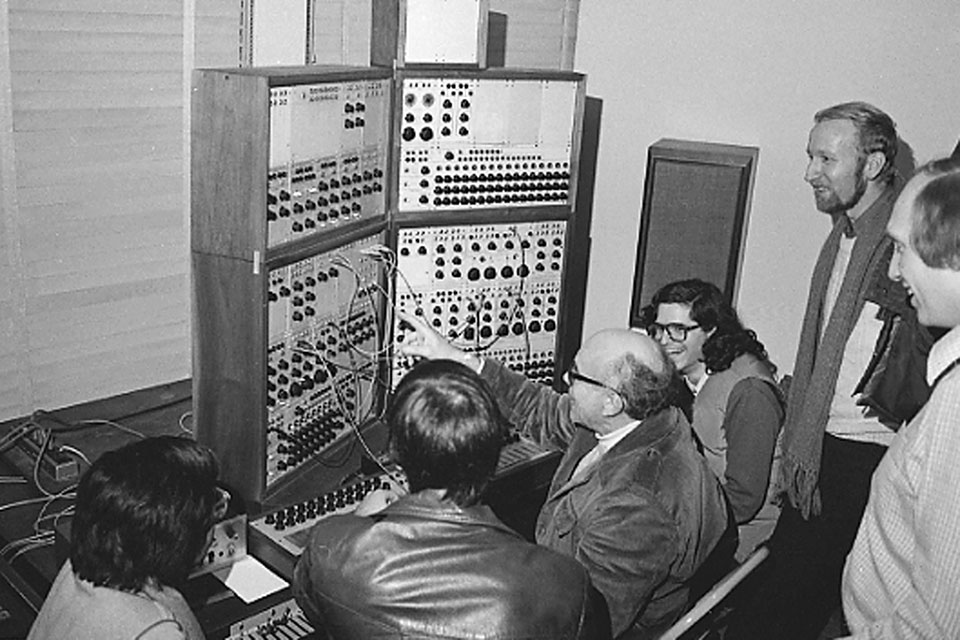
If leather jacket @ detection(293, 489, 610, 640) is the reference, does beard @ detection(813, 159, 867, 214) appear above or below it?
above

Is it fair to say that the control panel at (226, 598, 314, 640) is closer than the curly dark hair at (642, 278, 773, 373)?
Yes

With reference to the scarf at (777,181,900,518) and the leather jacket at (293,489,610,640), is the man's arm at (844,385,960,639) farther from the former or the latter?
the scarf at (777,181,900,518)

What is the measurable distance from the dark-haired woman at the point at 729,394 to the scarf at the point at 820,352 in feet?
0.23

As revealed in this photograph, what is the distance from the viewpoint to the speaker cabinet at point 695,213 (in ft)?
13.7

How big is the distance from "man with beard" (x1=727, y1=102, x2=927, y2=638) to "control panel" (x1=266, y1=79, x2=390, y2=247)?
1368 mm

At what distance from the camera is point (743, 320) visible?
4.53 meters

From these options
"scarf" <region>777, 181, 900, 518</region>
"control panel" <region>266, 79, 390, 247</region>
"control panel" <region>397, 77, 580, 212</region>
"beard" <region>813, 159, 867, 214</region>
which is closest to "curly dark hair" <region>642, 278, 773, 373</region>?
"scarf" <region>777, 181, 900, 518</region>

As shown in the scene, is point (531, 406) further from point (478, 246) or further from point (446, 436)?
point (446, 436)

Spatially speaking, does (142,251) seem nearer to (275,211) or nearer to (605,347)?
(275,211)

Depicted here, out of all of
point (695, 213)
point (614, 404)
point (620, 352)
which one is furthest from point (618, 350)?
point (695, 213)

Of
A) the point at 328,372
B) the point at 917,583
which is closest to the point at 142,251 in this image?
the point at 328,372

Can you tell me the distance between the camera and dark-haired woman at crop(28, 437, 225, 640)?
198cm

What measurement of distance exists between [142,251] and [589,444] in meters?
1.90

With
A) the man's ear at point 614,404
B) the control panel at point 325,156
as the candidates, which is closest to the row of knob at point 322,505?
the control panel at point 325,156
